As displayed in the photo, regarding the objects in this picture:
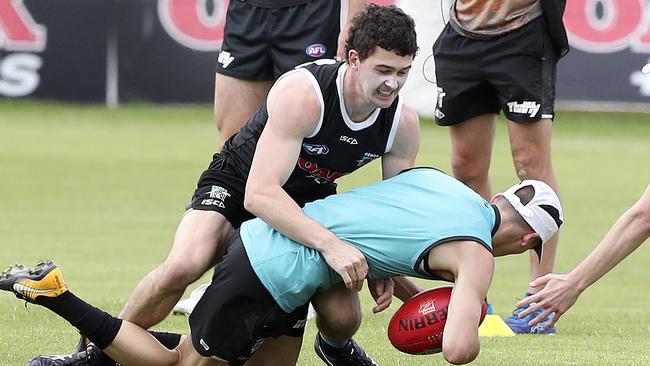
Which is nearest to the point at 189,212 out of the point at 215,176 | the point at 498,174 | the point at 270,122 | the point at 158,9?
the point at 215,176

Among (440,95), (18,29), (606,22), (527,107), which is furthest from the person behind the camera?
(18,29)

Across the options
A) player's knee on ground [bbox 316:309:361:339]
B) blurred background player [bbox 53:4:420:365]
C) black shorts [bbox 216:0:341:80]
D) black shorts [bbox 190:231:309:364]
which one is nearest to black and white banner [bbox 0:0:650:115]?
black shorts [bbox 216:0:341:80]

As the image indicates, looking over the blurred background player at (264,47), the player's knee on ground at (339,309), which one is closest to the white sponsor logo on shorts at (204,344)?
the player's knee on ground at (339,309)

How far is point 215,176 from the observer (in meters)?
6.58

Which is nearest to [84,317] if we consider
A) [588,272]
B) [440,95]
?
[588,272]

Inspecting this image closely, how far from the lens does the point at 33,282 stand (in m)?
5.67

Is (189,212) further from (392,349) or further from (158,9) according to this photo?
(158,9)

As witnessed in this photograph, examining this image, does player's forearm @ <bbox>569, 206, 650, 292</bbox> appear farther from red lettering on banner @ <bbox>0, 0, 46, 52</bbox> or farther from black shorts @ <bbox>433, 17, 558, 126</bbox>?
red lettering on banner @ <bbox>0, 0, 46, 52</bbox>

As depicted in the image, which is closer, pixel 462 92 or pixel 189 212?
pixel 189 212

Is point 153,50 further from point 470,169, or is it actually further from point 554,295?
point 554,295

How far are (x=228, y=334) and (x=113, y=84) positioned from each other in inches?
594

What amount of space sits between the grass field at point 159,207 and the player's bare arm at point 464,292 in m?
0.97

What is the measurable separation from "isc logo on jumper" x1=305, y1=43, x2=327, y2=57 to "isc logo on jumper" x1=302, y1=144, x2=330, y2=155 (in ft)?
5.79

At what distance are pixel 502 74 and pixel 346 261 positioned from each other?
7.47 ft
